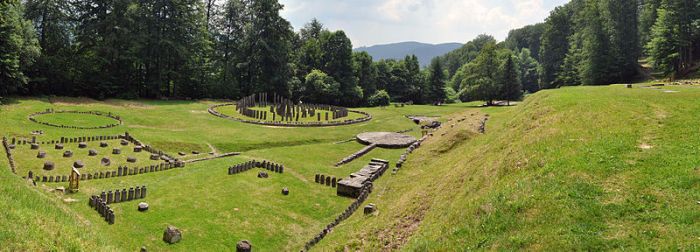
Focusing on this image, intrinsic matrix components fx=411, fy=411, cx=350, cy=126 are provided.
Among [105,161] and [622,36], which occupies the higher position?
[622,36]

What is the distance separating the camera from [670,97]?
Answer: 24609mm

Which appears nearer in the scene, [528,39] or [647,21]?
[647,21]

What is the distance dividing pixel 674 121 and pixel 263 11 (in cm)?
6928

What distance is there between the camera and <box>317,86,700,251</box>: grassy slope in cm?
1132

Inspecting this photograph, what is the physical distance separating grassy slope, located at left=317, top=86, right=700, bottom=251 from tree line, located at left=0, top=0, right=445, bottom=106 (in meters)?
46.0

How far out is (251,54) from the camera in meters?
77.8

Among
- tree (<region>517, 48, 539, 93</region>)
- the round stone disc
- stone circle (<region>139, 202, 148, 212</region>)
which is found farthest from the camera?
tree (<region>517, 48, 539, 93</region>)

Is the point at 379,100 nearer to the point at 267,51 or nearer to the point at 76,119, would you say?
the point at 267,51

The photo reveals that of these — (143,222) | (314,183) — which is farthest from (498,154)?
(143,222)

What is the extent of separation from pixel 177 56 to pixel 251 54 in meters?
13.9

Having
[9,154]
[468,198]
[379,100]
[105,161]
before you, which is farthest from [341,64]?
[468,198]

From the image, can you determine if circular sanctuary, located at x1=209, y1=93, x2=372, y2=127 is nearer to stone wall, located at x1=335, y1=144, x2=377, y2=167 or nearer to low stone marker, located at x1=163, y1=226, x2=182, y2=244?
stone wall, located at x1=335, y1=144, x2=377, y2=167

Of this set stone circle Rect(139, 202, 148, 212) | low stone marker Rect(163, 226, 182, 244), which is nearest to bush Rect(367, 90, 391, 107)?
stone circle Rect(139, 202, 148, 212)

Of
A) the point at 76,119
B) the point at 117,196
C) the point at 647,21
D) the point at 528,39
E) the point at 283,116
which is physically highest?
the point at 528,39
